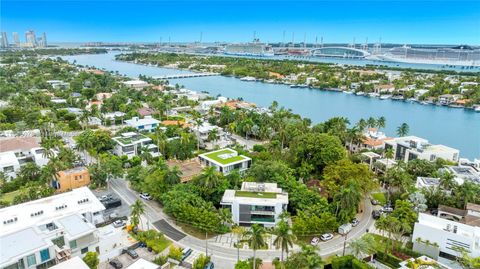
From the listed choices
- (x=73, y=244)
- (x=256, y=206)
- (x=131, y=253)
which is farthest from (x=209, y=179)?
(x=73, y=244)

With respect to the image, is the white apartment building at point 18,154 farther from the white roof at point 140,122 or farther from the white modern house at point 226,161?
the white modern house at point 226,161

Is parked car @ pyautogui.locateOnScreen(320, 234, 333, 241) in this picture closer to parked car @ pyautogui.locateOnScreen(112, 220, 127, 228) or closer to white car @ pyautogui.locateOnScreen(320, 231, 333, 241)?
white car @ pyautogui.locateOnScreen(320, 231, 333, 241)

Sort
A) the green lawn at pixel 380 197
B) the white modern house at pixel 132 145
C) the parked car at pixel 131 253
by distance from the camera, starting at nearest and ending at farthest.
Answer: the parked car at pixel 131 253 < the green lawn at pixel 380 197 < the white modern house at pixel 132 145

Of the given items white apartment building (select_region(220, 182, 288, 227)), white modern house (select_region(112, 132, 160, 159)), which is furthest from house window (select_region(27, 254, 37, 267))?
white modern house (select_region(112, 132, 160, 159))

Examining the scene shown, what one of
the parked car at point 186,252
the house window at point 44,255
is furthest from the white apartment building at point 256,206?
the house window at point 44,255

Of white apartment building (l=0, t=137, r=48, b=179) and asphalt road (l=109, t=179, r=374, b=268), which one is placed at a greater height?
white apartment building (l=0, t=137, r=48, b=179)

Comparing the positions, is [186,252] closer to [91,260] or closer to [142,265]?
[142,265]
